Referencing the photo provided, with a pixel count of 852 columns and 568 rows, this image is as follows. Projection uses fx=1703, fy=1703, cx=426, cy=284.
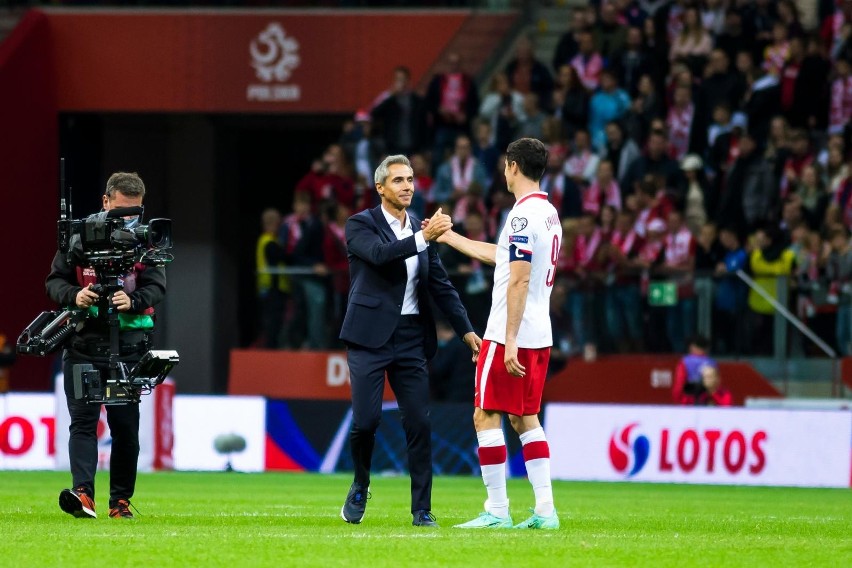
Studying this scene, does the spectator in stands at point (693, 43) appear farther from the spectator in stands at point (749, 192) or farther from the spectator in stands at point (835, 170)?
the spectator in stands at point (835, 170)

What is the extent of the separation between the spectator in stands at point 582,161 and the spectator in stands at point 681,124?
1.10 meters

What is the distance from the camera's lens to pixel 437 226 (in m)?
10.0

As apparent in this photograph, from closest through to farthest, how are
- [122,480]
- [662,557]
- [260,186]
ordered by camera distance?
[662,557], [122,480], [260,186]

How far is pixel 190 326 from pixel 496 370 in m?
21.2

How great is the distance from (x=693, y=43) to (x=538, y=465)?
14908mm

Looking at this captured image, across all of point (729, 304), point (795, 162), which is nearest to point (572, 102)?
point (795, 162)

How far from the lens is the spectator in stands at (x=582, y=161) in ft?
75.6

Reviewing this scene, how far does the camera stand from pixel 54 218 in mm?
29922

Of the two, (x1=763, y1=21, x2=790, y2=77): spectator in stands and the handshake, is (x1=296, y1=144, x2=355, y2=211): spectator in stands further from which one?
the handshake

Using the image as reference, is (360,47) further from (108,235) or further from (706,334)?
(108,235)

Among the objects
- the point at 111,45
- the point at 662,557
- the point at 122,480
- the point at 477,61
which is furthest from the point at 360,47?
the point at 662,557

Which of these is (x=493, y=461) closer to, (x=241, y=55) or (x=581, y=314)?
(x=581, y=314)

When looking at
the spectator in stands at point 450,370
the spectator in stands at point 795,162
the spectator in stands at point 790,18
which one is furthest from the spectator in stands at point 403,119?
the spectator in stands at point 795,162

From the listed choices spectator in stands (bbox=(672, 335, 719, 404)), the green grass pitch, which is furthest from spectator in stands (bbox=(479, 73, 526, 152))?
the green grass pitch
